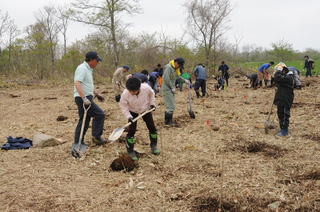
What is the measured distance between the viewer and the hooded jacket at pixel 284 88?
212 inches

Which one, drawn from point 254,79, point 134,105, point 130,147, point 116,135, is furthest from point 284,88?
point 254,79

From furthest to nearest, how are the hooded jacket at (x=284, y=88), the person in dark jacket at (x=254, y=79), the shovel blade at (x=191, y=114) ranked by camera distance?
the person in dark jacket at (x=254, y=79) < the shovel blade at (x=191, y=114) < the hooded jacket at (x=284, y=88)

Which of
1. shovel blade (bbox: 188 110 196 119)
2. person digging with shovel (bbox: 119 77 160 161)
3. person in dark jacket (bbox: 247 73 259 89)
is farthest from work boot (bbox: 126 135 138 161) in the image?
person in dark jacket (bbox: 247 73 259 89)

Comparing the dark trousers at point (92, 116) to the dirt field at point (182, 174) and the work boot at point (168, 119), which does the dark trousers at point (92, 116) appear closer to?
the dirt field at point (182, 174)

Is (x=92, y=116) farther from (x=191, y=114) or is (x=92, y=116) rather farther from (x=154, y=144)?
(x=191, y=114)

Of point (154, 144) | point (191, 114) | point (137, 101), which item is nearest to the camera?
point (137, 101)

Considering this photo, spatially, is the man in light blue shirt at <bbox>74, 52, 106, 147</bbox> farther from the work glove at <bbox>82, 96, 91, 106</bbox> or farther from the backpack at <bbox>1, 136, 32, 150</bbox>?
the backpack at <bbox>1, 136, 32, 150</bbox>

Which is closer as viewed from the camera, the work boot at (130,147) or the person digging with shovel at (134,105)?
the person digging with shovel at (134,105)

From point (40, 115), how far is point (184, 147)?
6085 millimetres

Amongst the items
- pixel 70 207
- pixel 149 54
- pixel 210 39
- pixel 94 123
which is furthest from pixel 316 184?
pixel 210 39

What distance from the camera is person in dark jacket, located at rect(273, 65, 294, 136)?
5.39m

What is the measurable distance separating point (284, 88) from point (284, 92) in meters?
0.09

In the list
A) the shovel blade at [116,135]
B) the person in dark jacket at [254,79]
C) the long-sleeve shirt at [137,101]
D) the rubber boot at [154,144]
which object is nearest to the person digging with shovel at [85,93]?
the shovel blade at [116,135]

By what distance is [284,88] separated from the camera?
5480 mm
